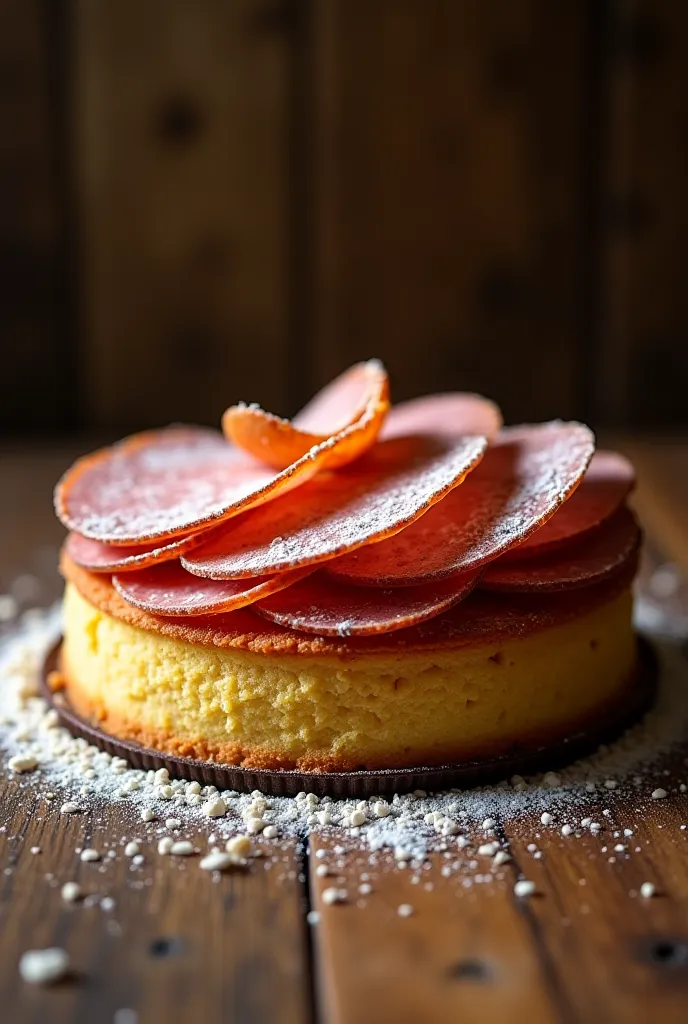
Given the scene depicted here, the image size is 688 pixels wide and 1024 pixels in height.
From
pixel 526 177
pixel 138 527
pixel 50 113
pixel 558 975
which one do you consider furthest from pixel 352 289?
pixel 558 975

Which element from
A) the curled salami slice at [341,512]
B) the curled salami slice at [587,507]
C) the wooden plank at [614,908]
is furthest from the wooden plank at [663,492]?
the wooden plank at [614,908]

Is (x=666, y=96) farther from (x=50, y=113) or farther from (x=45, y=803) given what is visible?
(x=45, y=803)

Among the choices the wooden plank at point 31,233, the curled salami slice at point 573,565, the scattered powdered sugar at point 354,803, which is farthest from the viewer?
the wooden plank at point 31,233

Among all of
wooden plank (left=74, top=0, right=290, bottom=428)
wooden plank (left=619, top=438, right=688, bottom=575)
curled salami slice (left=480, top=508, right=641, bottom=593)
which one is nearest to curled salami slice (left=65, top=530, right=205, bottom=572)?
curled salami slice (left=480, top=508, right=641, bottom=593)

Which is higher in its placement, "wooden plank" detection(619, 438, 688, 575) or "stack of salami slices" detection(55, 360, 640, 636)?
"stack of salami slices" detection(55, 360, 640, 636)

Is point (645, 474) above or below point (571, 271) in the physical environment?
below

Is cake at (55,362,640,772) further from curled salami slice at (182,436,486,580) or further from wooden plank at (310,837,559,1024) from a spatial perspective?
wooden plank at (310,837,559,1024)

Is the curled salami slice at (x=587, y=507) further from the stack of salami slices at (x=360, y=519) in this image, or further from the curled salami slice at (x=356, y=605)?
the curled salami slice at (x=356, y=605)
